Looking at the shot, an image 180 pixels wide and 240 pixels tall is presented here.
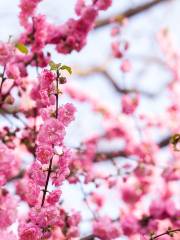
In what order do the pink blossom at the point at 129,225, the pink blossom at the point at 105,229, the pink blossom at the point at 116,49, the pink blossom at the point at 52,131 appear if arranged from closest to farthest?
the pink blossom at the point at 52,131 → the pink blossom at the point at 105,229 → the pink blossom at the point at 129,225 → the pink blossom at the point at 116,49

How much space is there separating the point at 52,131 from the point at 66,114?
0.09 metres

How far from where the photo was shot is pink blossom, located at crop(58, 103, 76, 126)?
221cm

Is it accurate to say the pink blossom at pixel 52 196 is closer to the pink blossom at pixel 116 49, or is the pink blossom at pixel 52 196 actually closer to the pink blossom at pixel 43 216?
the pink blossom at pixel 43 216

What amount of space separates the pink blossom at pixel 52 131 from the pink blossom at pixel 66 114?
0.03 meters

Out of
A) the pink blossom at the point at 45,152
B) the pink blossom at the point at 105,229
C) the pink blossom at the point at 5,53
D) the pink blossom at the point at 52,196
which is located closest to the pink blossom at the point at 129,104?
the pink blossom at the point at 105,229

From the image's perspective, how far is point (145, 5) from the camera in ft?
25.5

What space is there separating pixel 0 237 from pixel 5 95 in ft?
4.38

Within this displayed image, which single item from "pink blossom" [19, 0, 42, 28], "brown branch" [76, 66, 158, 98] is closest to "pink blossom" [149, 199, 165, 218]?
"pink blossom" [19, 0, 42, 28]

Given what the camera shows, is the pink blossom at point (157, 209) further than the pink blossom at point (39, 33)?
Yes

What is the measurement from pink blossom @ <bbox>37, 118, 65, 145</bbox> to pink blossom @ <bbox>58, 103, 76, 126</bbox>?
0.03m

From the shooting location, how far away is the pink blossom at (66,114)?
2.21 meters

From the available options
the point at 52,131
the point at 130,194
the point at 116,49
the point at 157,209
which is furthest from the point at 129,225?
the point at 130,194

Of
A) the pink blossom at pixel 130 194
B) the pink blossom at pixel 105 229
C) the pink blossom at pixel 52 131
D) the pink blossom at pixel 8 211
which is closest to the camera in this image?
the pink blossom at pixel 52 131

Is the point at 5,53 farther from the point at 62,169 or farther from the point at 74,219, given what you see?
the point at 74,219
